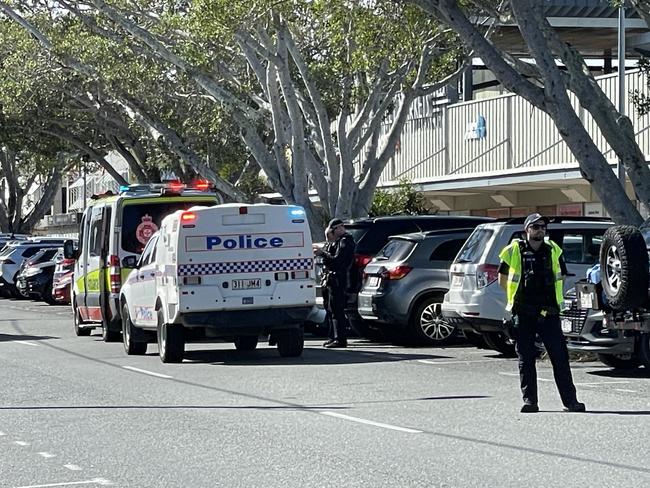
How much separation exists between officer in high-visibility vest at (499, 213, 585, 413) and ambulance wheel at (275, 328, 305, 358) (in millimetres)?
6574

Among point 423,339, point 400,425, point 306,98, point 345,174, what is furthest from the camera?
point 306,98

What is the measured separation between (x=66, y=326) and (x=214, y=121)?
11450 mm

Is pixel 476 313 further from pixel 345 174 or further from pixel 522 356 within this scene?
pixel 345 174

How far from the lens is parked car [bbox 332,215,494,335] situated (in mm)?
22406

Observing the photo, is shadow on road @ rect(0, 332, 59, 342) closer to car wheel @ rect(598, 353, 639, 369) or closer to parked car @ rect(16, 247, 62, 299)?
car wheel @ rect(598, 353, 639, 369)

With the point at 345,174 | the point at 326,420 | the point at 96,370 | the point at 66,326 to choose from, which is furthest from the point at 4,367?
the point at 345,174

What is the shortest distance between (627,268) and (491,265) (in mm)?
4000

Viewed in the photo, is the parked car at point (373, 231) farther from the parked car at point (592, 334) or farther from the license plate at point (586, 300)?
the license plate at point (586, 300)

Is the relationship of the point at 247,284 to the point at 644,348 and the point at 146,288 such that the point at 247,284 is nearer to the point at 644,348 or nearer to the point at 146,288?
the point at 146,288

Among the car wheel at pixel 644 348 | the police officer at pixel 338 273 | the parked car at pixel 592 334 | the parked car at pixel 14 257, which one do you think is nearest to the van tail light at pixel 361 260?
the police officer at pixel 338 273

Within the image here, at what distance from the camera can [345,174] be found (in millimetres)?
33750

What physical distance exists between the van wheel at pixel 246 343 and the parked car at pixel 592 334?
6296mm

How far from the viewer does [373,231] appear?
22953 mm

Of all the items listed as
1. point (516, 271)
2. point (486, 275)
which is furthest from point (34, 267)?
point (516, 271)
